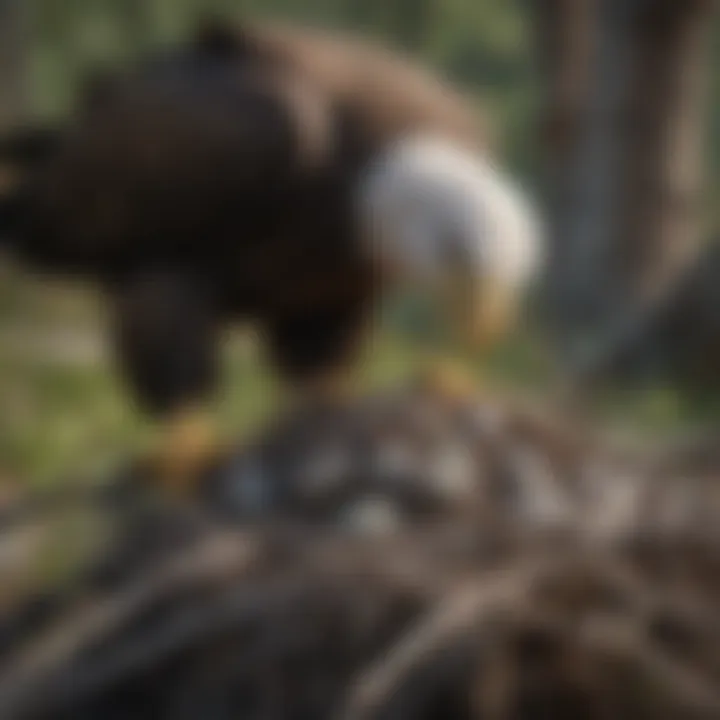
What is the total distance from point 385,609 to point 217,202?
→ 124 inches

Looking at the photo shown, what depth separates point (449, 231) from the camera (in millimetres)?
3936

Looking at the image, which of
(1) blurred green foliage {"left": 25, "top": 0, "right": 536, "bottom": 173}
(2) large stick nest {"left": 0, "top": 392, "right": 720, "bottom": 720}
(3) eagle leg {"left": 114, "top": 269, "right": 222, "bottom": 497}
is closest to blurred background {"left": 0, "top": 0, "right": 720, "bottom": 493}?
(3) eagle leg {"left": 114, "top": 269, "right": 222, "bottom": 497}

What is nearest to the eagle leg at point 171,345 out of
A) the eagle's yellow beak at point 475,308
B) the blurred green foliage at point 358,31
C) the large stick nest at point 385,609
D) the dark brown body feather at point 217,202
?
the dark brown body feather at point 217,202

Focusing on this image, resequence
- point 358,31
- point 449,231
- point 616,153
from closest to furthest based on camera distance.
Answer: point 449,231
point 616,153
point 358,31

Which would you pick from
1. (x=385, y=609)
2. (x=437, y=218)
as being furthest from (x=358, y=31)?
(x=385, y=609)

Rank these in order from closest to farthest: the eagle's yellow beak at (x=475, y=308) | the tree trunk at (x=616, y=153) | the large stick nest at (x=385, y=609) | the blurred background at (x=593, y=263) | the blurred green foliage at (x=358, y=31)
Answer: the large stick nest at (x=385, y=609), the eagle's yellow beak at (x=475, y=308), the blurred background at (x=593, y=263), the tree trunk at (x=616, y=153), the blurred green foliage at (x=358, y=31)

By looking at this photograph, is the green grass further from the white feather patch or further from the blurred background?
the white feather patch

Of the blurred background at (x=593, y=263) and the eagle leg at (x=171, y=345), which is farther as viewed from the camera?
the blurred background at (x=593, y=263)

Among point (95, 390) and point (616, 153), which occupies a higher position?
point (616, 153)

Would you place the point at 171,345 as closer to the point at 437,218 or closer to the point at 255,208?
the point at 255,208

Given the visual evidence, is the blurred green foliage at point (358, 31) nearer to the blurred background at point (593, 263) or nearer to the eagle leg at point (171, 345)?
the blurred background at point (593, 263)

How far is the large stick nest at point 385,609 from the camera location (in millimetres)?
618

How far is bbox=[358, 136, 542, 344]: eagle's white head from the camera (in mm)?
3762

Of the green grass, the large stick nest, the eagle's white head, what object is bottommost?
the green grass
